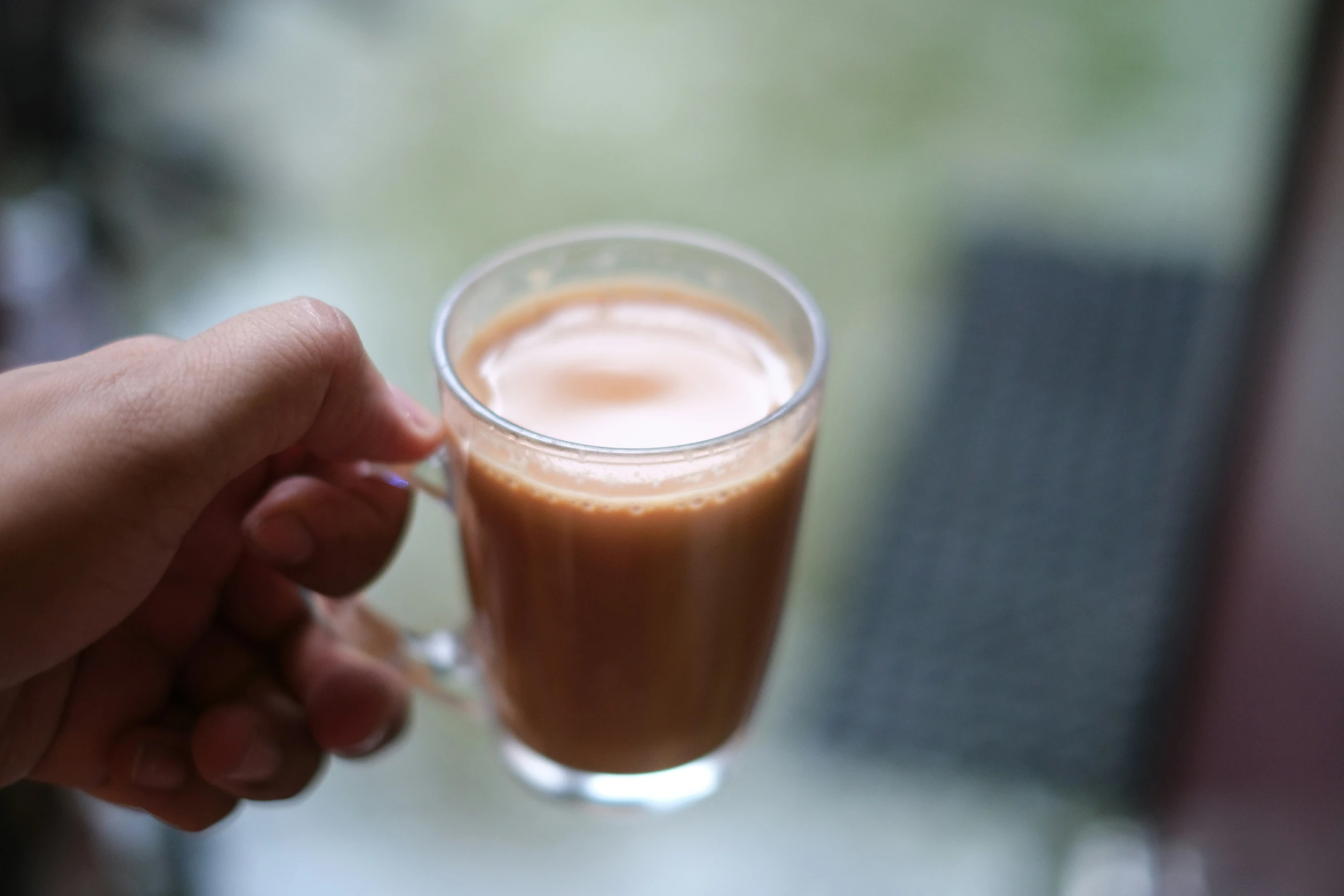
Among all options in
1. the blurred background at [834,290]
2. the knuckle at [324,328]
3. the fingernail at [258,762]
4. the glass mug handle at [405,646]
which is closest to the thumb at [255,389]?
the knuckle at [324,328]

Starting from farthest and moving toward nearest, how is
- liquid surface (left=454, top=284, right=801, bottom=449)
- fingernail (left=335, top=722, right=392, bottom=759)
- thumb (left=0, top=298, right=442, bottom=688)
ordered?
fingernail (left=335, top=722, right=392, bottom=759)
liquid surface (left=454, top=284, right=801, bottom=449)
thumb (left=0, top=298, right=442, bottom=688)

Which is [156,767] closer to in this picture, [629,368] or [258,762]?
[258,762]

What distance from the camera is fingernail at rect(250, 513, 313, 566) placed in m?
0.70

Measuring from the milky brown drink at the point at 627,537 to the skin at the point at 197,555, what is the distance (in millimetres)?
79

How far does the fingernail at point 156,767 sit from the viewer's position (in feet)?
2.48

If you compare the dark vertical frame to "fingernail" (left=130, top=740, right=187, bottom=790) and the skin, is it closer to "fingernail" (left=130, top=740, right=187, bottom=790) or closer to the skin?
the skin

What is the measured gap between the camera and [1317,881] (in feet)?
2.69

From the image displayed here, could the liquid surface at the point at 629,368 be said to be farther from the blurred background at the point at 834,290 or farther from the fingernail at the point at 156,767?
the blurred background at the point at 834,290

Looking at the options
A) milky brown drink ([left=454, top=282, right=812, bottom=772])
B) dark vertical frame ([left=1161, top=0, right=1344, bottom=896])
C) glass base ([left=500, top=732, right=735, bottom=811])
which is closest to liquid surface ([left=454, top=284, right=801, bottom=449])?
milky brown drink ([left=454, top=282, right=812, bottom=772])

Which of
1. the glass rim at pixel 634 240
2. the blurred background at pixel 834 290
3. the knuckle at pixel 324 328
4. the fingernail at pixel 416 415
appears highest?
the knuckle at pixel 324 328

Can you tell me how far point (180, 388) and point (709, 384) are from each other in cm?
29


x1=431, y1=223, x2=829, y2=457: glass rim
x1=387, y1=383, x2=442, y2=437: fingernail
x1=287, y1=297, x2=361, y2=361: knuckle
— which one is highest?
x1=287, y1=297, x2=361, y2=361: knuckle

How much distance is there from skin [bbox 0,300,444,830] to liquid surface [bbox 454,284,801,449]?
0.07 metres

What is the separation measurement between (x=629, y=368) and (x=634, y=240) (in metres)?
0.08
